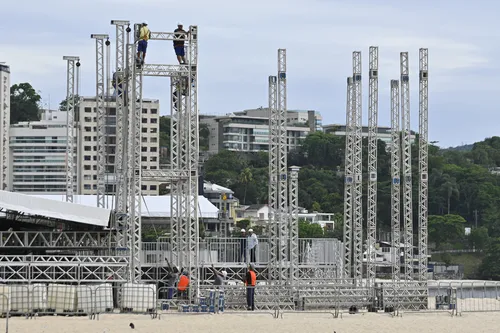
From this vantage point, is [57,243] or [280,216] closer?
[57,243]

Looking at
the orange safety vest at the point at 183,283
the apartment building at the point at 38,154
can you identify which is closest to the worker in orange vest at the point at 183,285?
the orange safety vest at the point at 183,283

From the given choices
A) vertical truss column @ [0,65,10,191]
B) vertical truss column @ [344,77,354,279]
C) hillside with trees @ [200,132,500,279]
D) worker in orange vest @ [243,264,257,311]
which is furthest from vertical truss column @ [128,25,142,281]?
vertical truss column @ [0,65,10,191]

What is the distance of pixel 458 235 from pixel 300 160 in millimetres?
52858

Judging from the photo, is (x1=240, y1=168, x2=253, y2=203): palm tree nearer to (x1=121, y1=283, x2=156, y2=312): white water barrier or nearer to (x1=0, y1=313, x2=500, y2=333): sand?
Result: (x1=0, y1=313, x2=500, y2=333): sand

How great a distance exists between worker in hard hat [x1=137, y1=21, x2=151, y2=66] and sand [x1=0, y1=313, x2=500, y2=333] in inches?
433

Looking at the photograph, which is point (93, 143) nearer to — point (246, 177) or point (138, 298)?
point (246, 177)

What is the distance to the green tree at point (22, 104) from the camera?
643 ft

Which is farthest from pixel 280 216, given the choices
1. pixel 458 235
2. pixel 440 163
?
pixel 440 163

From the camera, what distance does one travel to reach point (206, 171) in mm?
182750

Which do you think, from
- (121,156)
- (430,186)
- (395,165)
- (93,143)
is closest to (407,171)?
(395,165)

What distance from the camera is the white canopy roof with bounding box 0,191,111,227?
4669cm

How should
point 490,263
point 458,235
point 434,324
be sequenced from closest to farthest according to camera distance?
point 434,324, point 490,263, point 458,235

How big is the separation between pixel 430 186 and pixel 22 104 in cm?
6816

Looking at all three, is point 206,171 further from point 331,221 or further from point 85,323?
point 85,323
